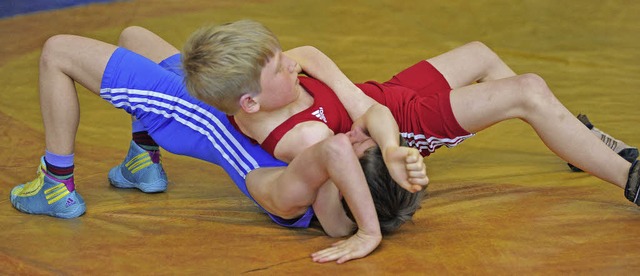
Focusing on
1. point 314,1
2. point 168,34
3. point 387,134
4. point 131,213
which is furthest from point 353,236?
point 314,1

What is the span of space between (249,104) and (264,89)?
0.21 ft

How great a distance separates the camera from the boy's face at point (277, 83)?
105 inches

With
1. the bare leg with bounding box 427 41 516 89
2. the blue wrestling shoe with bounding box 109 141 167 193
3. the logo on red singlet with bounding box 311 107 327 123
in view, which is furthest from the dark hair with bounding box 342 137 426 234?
the blue wrestling shoe with bounding box 109 141 167 193

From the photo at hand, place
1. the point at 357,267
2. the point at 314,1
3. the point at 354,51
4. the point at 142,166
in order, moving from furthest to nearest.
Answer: the point at 314,1, the point at 354,51, the point at 142,166, the point at 357,267

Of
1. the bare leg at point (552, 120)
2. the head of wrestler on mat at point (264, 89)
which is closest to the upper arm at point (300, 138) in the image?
the head of wrestler on mat at point (264, 89)

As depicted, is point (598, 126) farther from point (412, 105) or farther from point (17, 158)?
point (17, 158)

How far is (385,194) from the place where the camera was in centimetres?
264

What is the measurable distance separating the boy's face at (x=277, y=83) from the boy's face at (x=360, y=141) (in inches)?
7.7

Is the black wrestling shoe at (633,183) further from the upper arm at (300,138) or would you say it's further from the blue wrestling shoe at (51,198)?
the blue wrestling shoe at (51,198)

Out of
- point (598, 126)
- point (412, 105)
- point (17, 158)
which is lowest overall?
point (17, 158)

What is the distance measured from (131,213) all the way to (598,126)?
5.63 feet

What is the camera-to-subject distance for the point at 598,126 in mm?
3729

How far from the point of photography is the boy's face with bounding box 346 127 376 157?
2664 mm

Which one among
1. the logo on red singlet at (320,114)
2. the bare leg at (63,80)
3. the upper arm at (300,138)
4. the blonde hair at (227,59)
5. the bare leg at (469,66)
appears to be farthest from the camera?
the bare leg at (469,66)
